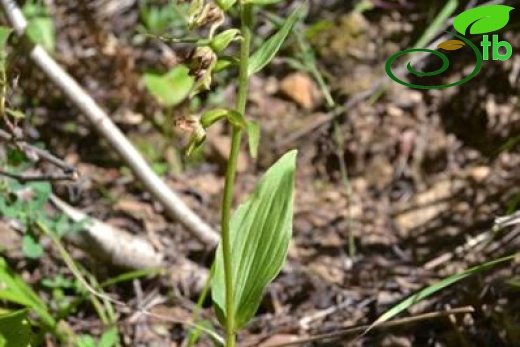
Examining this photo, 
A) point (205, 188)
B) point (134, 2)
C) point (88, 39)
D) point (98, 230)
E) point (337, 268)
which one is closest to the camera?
point (98, 230)

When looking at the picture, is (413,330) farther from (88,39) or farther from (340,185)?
(88,39)

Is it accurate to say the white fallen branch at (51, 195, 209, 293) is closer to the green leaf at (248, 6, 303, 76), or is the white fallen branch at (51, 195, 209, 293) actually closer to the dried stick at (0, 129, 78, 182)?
the dried stick at (0, 129, 78, 182)

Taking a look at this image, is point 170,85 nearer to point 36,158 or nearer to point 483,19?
point 36,158

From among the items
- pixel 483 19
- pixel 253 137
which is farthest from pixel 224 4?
pixel 483 19

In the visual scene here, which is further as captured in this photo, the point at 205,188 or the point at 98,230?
the point at 205,188

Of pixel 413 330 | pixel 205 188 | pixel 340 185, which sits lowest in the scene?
pixel 413 330

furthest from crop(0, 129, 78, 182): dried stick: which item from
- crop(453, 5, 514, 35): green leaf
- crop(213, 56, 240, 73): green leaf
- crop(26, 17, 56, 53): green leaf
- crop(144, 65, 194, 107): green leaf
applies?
crop(453, 5, 514, 35): green leaf

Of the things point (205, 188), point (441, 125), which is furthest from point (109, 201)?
point (441, 125)
